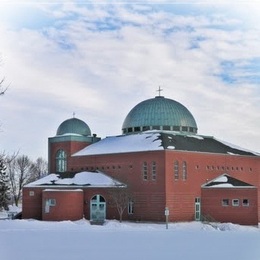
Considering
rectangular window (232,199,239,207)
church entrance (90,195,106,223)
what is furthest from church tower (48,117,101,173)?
rectangular window (232,199,239,207)

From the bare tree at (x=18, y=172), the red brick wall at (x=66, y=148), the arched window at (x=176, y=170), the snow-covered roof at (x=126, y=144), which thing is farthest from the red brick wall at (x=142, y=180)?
the bare tree at (x=18, y=172)

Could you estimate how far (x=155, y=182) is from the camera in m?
49.6

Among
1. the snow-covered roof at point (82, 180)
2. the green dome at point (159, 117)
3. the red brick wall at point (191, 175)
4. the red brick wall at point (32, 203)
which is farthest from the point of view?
the green dome at point (159, 117)

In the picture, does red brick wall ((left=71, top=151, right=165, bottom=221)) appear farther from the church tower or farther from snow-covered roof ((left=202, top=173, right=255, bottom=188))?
the church tower

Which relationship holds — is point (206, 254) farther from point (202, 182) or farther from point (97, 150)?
point (97, 150)

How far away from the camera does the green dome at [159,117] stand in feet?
187

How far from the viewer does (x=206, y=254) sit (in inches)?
815

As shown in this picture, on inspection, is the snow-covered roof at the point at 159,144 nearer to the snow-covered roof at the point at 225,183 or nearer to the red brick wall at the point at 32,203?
the snow-covered roof at the point at 225,183

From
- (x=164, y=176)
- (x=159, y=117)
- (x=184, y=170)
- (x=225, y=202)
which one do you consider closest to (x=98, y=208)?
(x=164, y=176)

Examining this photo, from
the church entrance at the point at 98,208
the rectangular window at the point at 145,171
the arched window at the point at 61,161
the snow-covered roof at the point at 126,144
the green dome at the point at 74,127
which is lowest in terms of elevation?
the church entrance at the point at 98,208

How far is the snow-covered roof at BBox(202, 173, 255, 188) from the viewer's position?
50356 mm

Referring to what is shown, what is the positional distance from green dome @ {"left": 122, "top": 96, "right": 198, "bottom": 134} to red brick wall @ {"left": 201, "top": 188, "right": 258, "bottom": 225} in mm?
8795

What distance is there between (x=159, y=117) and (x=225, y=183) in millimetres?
10370

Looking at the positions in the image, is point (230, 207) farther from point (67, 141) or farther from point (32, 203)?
point (67, 141)
